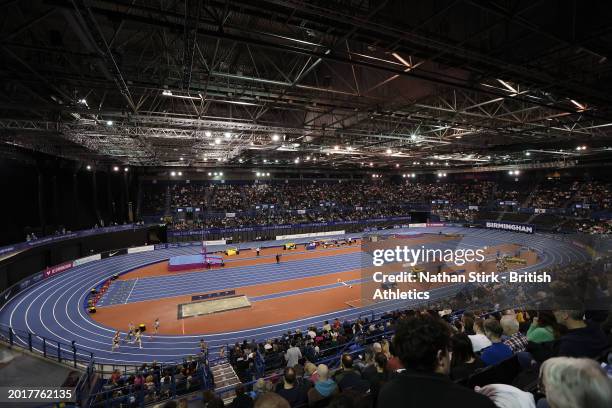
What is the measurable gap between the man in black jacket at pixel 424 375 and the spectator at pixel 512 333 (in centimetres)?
397

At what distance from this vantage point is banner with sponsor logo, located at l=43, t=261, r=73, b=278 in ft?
82.6

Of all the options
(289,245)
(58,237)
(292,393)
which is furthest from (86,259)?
(292,393)

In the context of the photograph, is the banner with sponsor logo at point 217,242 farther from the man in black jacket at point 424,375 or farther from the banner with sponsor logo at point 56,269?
the man in black jacket at point 424,375

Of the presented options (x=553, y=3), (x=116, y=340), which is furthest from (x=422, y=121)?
(x=116, y=340)

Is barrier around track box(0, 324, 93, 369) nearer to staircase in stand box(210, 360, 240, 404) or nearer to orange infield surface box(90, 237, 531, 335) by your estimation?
orange infield surface box(90, 237, 531, 335)

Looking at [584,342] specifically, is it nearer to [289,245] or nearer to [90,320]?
[90,320]

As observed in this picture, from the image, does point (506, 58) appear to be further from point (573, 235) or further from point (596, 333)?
point (573, 235)

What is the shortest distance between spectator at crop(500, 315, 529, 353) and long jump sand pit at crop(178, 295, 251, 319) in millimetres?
17054

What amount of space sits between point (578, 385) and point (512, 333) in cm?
403

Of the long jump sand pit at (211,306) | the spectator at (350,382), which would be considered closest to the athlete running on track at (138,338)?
the long jump sand pit at (211,306)

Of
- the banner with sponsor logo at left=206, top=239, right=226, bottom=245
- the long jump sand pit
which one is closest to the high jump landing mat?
the long jump sand pit

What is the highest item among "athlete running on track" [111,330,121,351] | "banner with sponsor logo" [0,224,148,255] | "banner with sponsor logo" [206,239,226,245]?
"banner with sponsor logo" [0,224,148,255]

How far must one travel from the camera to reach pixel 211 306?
20.4m

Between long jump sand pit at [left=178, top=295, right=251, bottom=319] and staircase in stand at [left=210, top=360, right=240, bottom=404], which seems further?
long jump sand pit at [left=178, top=295, right=251, bottom=319]
